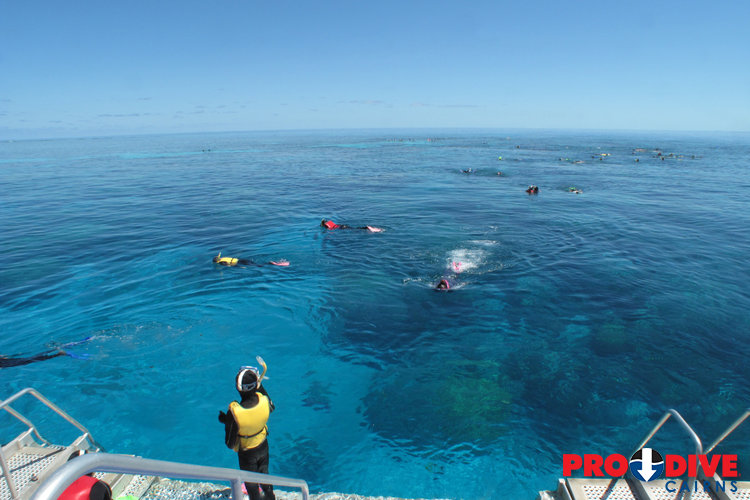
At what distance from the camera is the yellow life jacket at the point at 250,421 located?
5.93 meters

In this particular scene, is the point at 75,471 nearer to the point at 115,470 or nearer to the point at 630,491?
the point at 115,470

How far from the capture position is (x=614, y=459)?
9125 mm

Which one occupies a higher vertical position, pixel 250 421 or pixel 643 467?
pixel 250 421

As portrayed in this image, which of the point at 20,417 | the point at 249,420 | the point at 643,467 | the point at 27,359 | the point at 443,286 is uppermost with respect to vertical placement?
the point at 249,420

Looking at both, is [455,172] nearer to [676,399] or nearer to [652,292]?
[652,292]

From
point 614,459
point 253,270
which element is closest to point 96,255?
point 253,270

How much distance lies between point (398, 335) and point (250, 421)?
848 centimetres

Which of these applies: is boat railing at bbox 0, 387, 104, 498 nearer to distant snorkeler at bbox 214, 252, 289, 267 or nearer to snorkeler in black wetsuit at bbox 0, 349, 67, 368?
snorkeler in black wetsuit at bbox 0, 349, 67, 368

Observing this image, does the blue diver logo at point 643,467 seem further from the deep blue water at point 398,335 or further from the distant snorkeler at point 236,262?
the distant snorkeler at point 236,262

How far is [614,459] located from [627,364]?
402 cm

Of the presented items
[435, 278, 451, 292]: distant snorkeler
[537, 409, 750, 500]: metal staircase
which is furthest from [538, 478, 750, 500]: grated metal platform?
[435, 278, 451, 292]: distant snorkeler

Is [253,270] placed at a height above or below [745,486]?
below

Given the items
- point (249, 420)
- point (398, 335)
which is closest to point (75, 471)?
point (249, 420)

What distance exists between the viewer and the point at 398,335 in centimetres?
1392
